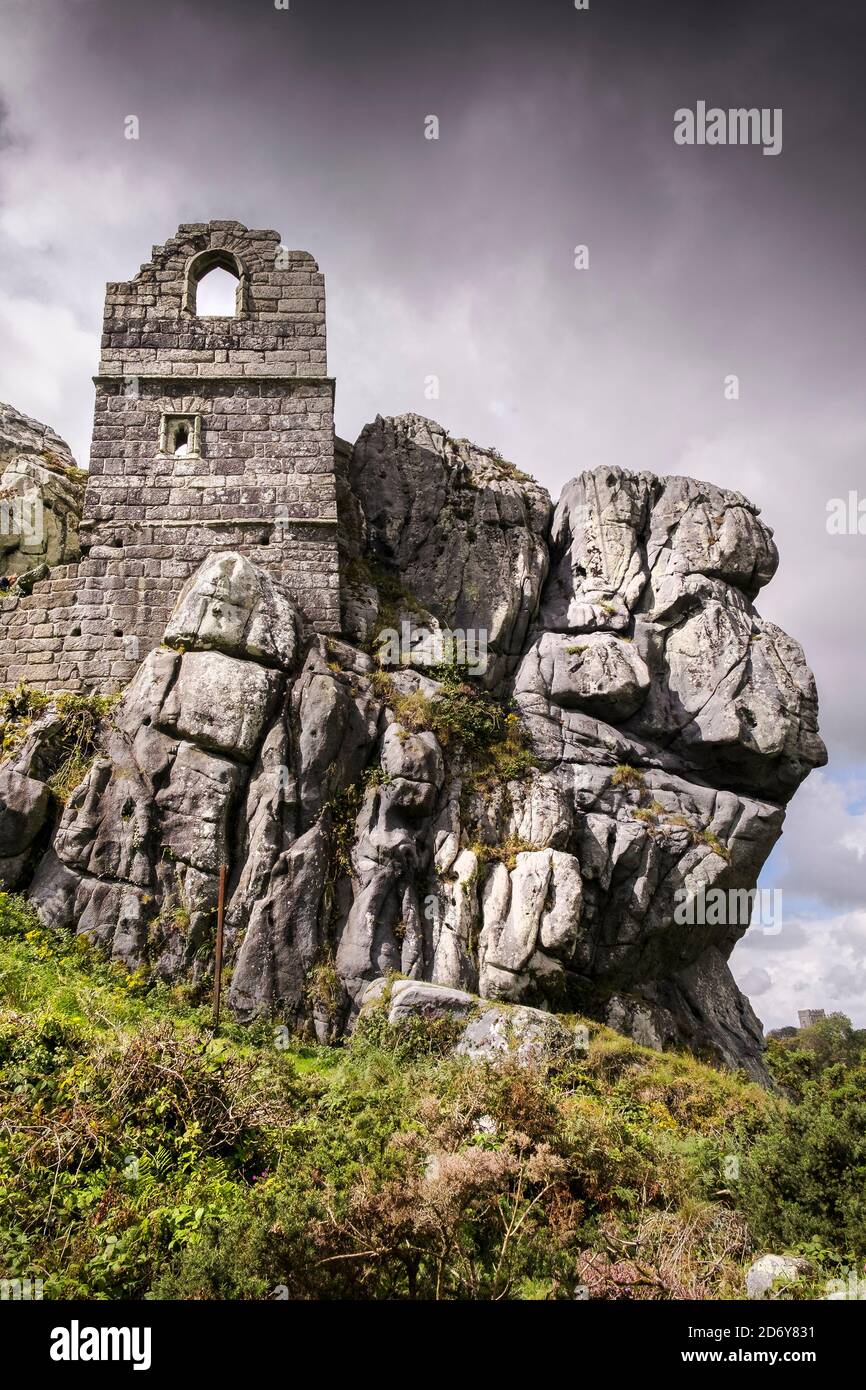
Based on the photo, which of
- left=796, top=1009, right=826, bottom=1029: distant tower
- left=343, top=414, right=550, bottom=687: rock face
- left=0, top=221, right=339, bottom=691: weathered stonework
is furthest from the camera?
left=796, top=1009, right=826, bottom=1029: distant tower

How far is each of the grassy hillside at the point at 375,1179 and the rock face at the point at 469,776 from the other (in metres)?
3.12

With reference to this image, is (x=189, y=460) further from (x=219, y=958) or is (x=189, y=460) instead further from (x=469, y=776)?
(x=219, y=958)

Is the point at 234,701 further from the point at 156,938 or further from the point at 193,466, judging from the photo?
the point at 193,466

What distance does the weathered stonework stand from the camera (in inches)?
625

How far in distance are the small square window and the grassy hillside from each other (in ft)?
35.9

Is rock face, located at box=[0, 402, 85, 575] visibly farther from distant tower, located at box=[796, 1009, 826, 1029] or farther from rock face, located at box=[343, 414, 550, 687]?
distant tower, located at box=[796, 1009, 826, 1029]

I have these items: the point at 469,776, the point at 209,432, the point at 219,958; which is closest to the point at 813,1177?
the point at 219,958

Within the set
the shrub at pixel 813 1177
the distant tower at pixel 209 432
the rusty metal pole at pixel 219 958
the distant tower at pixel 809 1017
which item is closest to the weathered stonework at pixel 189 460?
the distant tower at pixel 209 432

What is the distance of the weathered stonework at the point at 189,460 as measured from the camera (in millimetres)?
15883

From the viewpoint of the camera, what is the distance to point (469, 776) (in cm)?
1500

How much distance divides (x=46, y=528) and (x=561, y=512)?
11.5 metres

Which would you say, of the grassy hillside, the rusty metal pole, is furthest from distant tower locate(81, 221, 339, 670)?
the grassy hillside

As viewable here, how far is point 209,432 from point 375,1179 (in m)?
14.6
